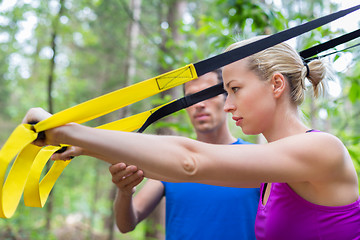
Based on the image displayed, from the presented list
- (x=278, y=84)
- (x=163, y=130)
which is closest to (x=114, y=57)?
(x=163, y=130)

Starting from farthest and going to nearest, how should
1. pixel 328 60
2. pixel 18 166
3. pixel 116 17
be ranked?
pixel 116 17 < pixel 328 60 < pixel 18 166

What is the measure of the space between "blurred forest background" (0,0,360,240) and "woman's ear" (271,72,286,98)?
686 mm

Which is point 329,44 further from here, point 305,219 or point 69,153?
point 69,153

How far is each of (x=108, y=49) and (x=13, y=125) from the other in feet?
14.5

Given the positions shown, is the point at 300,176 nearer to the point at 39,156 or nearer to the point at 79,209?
the point at 39,156

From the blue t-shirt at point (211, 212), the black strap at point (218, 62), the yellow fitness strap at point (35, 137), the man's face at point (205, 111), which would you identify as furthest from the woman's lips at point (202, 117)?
the yellow fitness strap at point (35, 137)

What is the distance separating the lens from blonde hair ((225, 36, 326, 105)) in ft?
4.80

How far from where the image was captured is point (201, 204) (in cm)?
228

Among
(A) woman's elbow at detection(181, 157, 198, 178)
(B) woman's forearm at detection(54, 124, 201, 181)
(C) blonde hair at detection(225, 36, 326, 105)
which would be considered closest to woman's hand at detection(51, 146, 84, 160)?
(B) woman's forearm at detection(54, 124, 201, 181)

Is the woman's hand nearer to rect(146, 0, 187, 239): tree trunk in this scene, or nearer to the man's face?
the man's face

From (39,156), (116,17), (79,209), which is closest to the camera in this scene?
(39,156)

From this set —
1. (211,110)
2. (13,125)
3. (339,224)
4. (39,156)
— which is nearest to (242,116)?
(339,224)

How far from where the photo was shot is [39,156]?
1263mm

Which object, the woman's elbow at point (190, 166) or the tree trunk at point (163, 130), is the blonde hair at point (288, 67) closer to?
the woman's elbow at point (190, 166)
